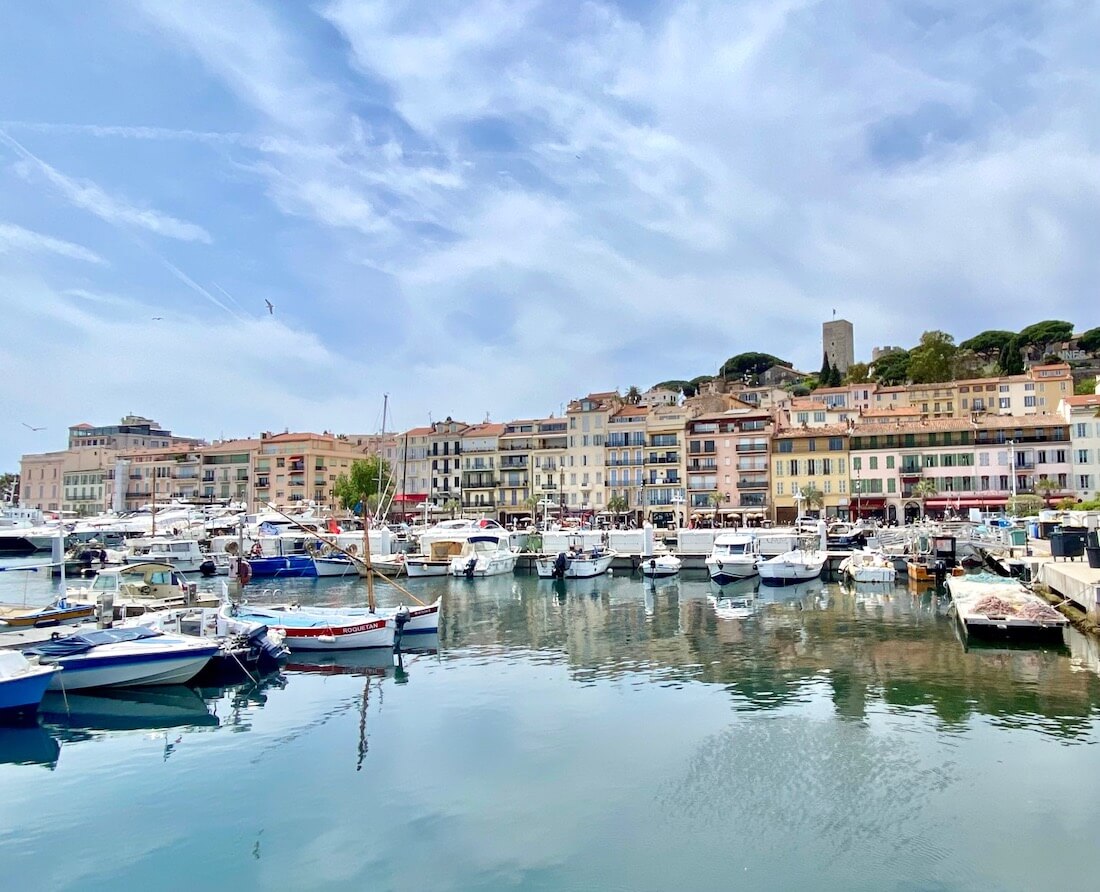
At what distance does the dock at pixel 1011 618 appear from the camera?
29.7 m

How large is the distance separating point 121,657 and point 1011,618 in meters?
29.2

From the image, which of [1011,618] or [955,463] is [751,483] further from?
[1011,618]

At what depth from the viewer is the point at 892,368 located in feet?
442

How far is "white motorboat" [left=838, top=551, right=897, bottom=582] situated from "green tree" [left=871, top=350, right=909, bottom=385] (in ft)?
262

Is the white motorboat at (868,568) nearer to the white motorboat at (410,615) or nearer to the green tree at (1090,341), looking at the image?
the white motorboat at (410,615)

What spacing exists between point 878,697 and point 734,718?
4.64 m

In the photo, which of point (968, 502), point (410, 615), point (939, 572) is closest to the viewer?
point (410, 615)

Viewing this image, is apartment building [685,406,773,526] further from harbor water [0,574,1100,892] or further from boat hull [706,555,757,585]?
harbor water [0,574,1100,892]

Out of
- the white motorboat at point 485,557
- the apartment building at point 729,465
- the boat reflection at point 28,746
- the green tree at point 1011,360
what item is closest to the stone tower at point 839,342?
the green tree at point 1011,360

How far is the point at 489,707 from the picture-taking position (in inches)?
882

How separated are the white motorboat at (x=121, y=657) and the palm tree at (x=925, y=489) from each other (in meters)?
69.8

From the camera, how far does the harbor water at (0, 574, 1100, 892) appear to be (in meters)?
13.1

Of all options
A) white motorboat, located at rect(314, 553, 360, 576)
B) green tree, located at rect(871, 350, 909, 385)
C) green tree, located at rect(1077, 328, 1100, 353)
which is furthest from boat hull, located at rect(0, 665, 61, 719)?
green tree, located at rect(1077, 328, 1100, 353)

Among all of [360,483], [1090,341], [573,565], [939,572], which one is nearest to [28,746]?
[573,565]
